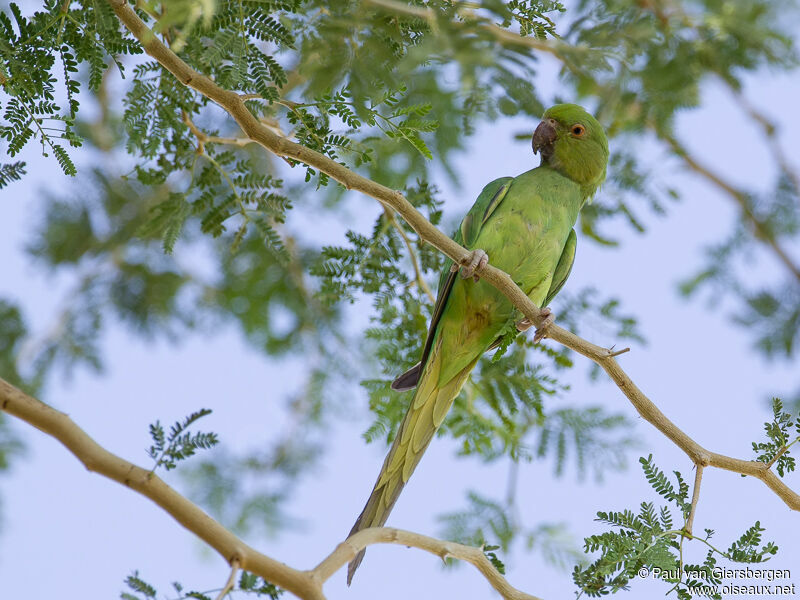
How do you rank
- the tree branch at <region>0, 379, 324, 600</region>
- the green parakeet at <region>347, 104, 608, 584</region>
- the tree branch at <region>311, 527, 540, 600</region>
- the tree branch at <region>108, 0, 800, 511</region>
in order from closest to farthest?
the tree branch at <region>0, 379, 324, 600</region> < the tree branch at <region>311, 527, 540, 600</region> < the tree branch at <region>108, 0, 800, 511</region> < the green parakeet at <region>347, 104, 608, 584</region>

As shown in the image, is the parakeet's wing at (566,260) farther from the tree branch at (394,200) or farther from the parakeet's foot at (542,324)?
the tree branch at (394,200)

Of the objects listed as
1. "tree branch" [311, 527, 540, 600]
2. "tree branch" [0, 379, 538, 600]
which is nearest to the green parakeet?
"tree branch" [311, 527, 540, 600]

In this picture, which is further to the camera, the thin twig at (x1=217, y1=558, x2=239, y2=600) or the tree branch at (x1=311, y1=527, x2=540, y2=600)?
the tree branch at (x1=311, y1=527, x2=540, y2=600)

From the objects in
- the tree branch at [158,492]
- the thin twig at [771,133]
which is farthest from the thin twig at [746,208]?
the tree branch at [158,492]

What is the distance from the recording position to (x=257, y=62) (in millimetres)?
2514

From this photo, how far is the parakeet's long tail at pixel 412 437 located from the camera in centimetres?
294

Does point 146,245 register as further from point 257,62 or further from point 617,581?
point 617,581

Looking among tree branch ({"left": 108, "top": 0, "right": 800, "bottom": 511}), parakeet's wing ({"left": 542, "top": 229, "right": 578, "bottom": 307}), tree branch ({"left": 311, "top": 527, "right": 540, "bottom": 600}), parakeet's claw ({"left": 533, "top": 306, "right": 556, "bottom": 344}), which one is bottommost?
tree branch ({"left": 311, "top": 527, "right": 540, "bottom": 600})

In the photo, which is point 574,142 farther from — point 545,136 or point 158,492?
point 158,492

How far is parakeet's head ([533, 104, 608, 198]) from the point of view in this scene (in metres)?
3.69

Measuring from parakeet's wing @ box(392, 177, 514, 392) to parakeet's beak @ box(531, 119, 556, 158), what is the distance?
0.82 ft

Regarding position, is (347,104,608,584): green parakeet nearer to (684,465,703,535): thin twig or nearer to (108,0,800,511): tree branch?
(108,0,800,511): tree branch

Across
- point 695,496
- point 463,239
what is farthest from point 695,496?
point 463,239

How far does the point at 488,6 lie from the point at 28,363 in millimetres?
4201
